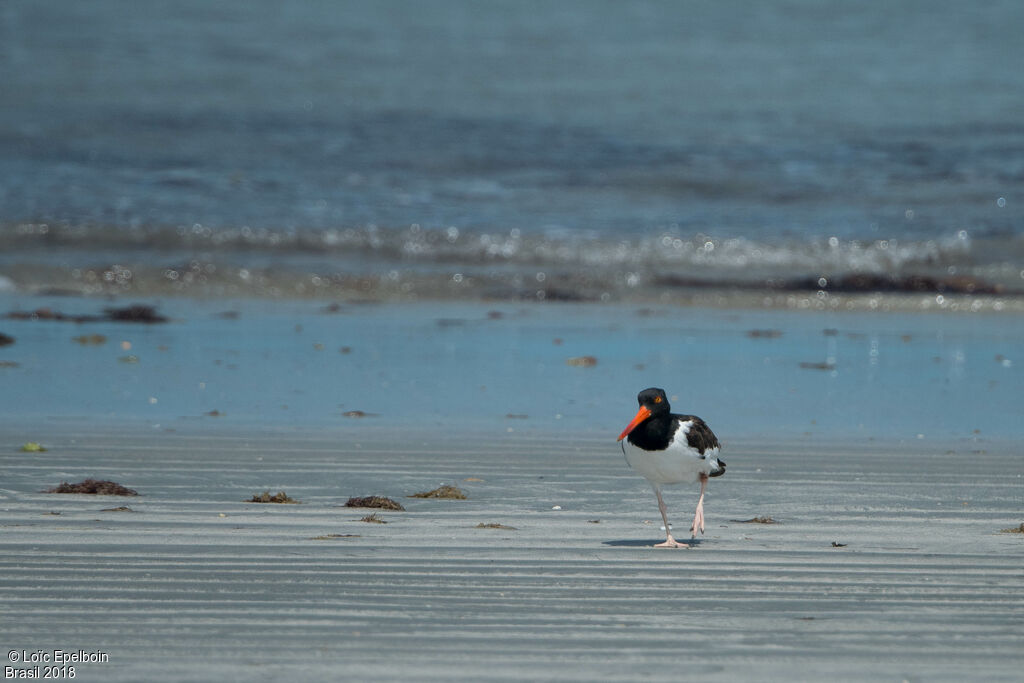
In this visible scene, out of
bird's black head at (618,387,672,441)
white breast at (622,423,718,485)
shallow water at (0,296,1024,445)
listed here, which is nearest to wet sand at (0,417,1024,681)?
white breast at (622,423,718,485)

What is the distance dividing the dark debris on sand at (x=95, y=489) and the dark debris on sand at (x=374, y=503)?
3.15 ft

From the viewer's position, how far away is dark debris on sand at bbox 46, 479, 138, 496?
4984 mm

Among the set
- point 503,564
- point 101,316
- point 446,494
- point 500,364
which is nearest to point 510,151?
point 101,316

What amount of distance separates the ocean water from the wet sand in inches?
296

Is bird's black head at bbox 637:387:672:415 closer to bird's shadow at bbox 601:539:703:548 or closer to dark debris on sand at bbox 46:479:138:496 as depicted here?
bird's shadow at bbox 601:539:703:548

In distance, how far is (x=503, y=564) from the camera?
13.3ft

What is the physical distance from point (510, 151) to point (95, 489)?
18.0m

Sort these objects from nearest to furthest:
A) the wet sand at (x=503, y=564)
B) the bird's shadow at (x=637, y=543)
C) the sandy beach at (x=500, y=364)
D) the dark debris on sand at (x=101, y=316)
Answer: the wet sand at (x=503, y=564), the sandy beach at (x=500, y=364), the bird's shadow at (x=637, y=543), the dark debris on sand at (x=101, y=316)

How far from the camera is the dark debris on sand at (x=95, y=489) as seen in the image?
4984 mm

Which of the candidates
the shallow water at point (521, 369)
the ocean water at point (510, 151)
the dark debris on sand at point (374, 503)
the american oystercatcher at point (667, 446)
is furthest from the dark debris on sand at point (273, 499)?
the ocean water at point (510, 151)

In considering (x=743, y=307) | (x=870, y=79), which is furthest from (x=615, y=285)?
(x=870, y=79)

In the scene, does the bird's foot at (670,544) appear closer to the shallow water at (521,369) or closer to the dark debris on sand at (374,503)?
the dark debris on sand at (374,503)

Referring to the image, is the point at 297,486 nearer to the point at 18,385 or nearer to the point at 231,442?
the point at 231,442

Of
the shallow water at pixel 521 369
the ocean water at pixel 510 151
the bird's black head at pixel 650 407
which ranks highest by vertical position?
the ocean water at pixel 510 151
